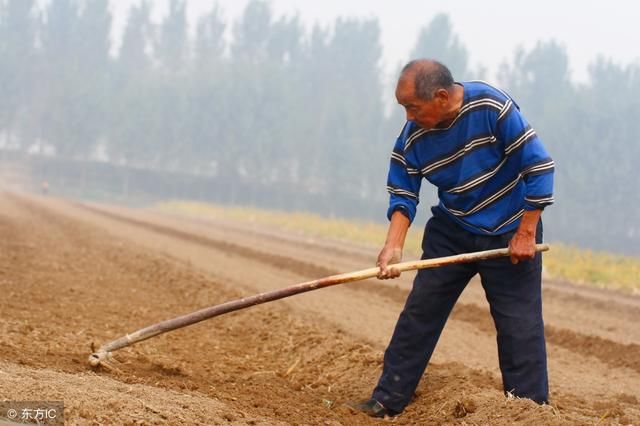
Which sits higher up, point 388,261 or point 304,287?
point 388,261

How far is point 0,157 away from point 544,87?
40.3 m

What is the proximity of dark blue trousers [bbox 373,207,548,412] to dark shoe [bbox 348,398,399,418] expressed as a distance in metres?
0.03

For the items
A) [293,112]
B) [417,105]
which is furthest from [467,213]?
[293,112]

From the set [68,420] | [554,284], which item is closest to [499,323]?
[68,420]

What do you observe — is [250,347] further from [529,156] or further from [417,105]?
[529,156]

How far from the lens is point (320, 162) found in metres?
61.3

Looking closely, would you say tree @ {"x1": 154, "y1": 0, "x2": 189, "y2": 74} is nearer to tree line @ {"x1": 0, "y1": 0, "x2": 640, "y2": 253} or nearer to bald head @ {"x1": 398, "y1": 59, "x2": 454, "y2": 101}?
tree line @ {"x1": 0, "y1": 0, "x2": 640, "y2": 253}

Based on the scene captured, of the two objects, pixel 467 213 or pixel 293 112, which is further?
pixel 293 112

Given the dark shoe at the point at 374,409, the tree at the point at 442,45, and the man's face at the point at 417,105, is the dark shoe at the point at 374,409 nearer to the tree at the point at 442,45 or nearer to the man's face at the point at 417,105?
the man's face at the point at 417,105

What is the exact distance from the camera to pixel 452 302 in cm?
517

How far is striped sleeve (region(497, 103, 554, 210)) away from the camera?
15.0 ft

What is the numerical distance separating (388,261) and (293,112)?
57.7 meters

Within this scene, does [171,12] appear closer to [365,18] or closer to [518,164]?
[365,18]

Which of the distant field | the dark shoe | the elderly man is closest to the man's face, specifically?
the elderly man
